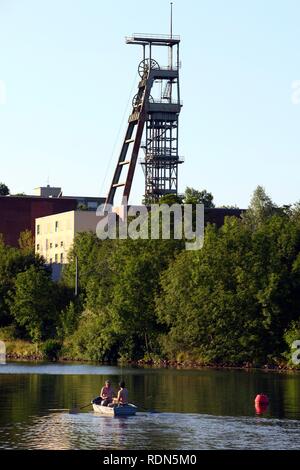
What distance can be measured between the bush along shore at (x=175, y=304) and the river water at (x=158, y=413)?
1247 cm

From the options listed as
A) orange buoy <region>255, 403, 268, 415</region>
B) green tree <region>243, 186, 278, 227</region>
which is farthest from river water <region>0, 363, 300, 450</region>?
green tree <region>243, 186, 278, 227</region>

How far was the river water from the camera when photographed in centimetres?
5675

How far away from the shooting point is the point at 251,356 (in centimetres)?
11425

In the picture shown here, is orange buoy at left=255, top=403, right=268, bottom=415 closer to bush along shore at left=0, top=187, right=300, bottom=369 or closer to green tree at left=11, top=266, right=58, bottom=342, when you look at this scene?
bush along shore at left=0, top=187, right=300, bottom=369

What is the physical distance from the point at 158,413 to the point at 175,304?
169ft

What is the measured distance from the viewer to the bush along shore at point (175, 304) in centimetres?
11512

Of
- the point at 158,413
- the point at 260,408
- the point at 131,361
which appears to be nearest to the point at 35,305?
the point at 131,361

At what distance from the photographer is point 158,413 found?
67.6m

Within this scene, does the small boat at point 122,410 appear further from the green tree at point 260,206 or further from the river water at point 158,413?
the green tree at point 260,206

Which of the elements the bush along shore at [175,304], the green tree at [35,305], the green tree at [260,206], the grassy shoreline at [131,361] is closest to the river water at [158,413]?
the grassy shoreline at [131,361]

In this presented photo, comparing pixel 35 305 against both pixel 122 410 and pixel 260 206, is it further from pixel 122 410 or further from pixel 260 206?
pixel 122 410

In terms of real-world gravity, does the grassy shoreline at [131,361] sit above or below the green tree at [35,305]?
below

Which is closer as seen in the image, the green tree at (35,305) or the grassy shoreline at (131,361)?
the grassy shoreline at (131,361)
